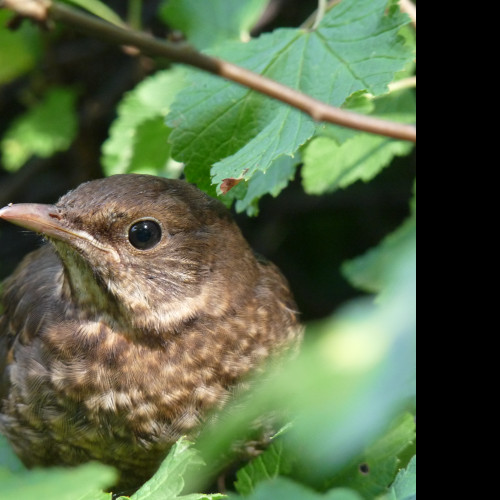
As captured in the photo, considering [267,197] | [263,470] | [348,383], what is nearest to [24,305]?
[263,470]

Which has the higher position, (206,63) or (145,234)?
(206,63)

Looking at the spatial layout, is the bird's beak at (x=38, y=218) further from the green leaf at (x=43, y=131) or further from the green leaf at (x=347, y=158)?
the green leaf at (x=43, y=131)

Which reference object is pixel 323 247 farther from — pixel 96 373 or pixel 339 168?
pixel 96 373

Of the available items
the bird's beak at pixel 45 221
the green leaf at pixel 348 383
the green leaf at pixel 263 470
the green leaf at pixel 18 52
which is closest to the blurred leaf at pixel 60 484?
the green leaf at pixel 348 383

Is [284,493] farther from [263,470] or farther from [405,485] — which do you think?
[263,470]

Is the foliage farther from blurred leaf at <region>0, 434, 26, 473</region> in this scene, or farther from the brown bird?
the brown bird

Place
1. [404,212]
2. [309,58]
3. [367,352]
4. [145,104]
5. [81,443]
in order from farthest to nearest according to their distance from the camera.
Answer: [404,212], [145,104], [81,443], [309,58], [367,352]
